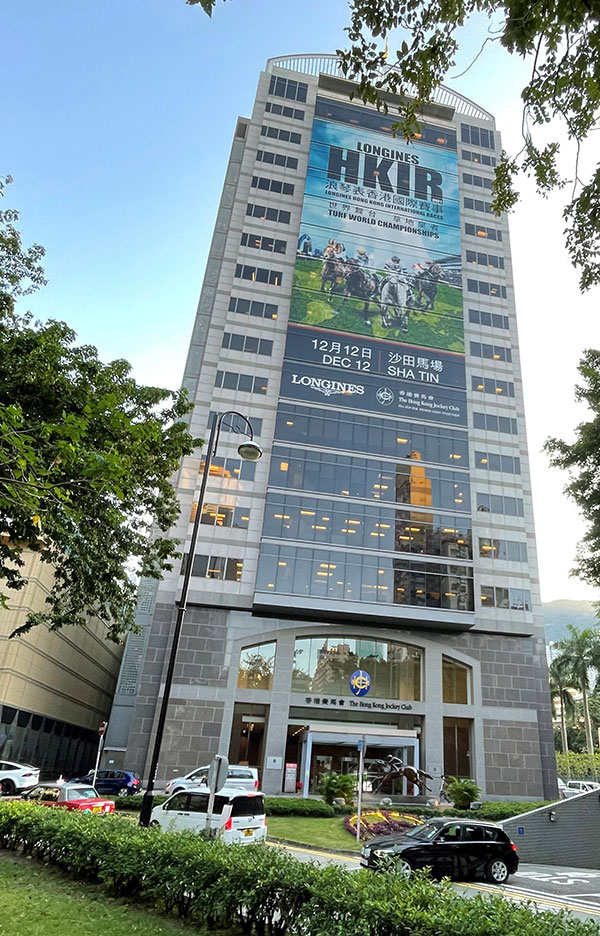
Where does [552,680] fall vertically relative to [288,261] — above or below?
below

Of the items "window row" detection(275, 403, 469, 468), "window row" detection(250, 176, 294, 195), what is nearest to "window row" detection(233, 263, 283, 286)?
"window row" detection(250, 176, 294, 195)

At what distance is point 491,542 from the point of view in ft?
143

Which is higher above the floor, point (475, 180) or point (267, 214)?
point (475, 180)

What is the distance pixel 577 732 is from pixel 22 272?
8962 centimetres

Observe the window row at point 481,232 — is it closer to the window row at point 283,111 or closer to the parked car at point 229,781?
the window row at point 283,111

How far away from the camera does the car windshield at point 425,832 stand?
14625 millimetres

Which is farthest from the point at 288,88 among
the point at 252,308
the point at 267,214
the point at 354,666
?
the point at 354,666

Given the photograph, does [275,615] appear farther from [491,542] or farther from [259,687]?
[491,542]

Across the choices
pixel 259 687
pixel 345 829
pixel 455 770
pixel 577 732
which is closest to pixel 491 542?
pixel 455 770

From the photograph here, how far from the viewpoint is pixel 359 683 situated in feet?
126

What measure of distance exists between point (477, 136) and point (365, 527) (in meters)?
45.7

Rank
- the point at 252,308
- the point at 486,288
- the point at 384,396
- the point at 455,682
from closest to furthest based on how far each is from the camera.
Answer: the point at 455,682
the point at 384,396
the point at 252,308
the point at 486,288

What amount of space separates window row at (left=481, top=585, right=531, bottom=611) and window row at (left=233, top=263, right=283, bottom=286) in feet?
97.9

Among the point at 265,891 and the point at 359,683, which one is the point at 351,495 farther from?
the point at 265,891
